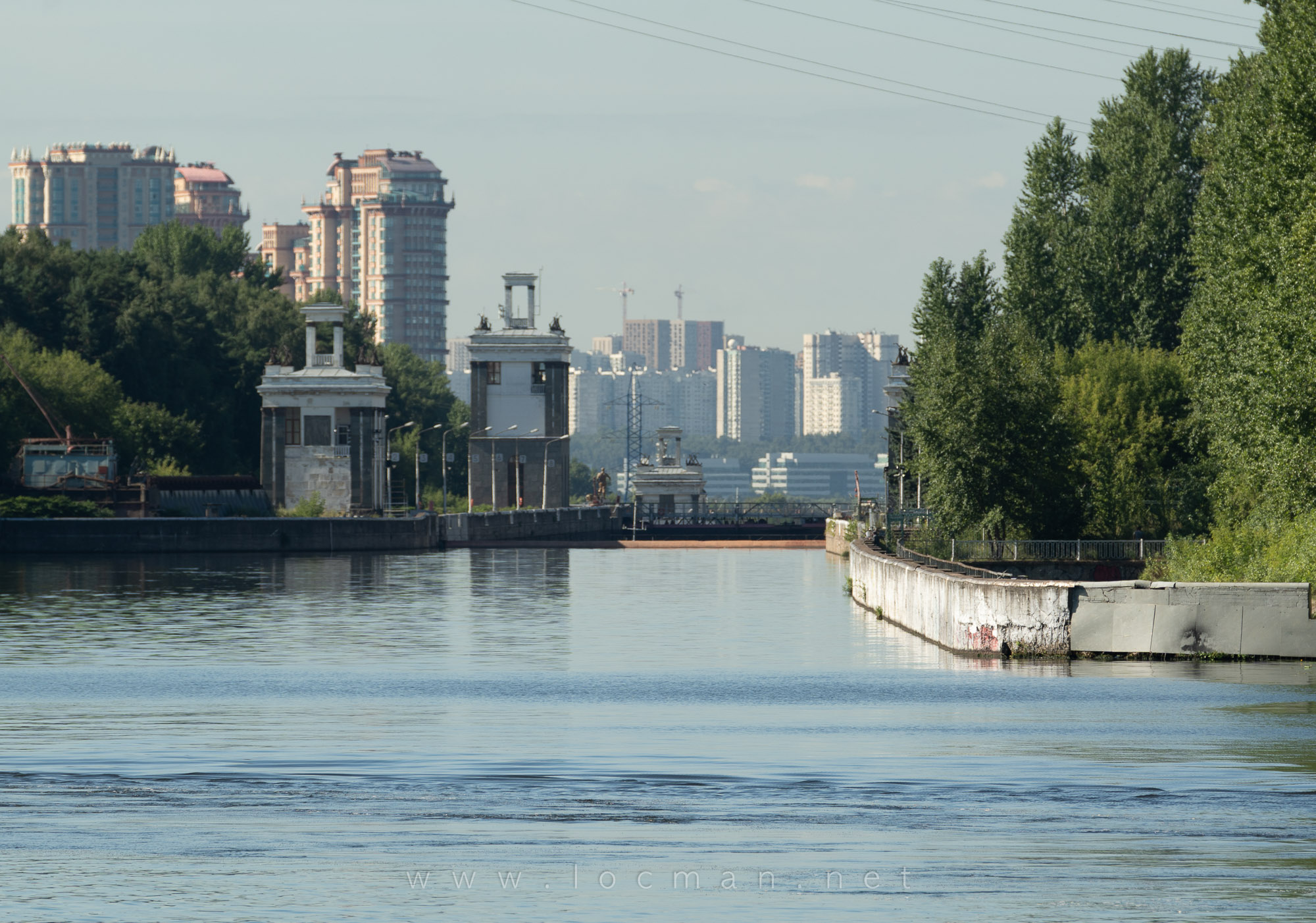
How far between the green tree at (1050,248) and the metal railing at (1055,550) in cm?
1953

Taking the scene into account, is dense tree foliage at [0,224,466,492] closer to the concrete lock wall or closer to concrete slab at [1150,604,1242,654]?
the concrete lock wall

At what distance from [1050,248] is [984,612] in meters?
44.8

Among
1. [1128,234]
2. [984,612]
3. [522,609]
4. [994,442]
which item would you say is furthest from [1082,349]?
[984,612]

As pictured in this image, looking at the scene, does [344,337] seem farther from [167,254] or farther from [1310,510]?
[1310,510]

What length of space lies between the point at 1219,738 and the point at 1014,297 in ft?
181

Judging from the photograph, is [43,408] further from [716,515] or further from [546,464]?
[716,515]

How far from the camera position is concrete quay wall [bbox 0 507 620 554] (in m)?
97.2

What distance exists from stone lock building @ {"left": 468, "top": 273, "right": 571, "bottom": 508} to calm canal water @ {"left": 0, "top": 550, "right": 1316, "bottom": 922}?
8002 centimetres

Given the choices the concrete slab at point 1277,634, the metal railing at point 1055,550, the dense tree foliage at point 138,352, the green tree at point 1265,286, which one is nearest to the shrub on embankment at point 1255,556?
the green tree at point 1265,286

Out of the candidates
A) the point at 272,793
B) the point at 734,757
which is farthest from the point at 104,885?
the point at 734,757

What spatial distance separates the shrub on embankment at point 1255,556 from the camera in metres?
42.1

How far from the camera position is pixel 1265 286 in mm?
49562

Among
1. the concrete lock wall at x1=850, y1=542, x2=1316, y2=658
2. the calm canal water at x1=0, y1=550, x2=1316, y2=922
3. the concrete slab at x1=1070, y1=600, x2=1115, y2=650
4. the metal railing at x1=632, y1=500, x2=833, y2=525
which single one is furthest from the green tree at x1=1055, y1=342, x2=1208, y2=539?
the metal railing at x1=632, y1=500, x2=833, y2=525

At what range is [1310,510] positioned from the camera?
4638 cm
